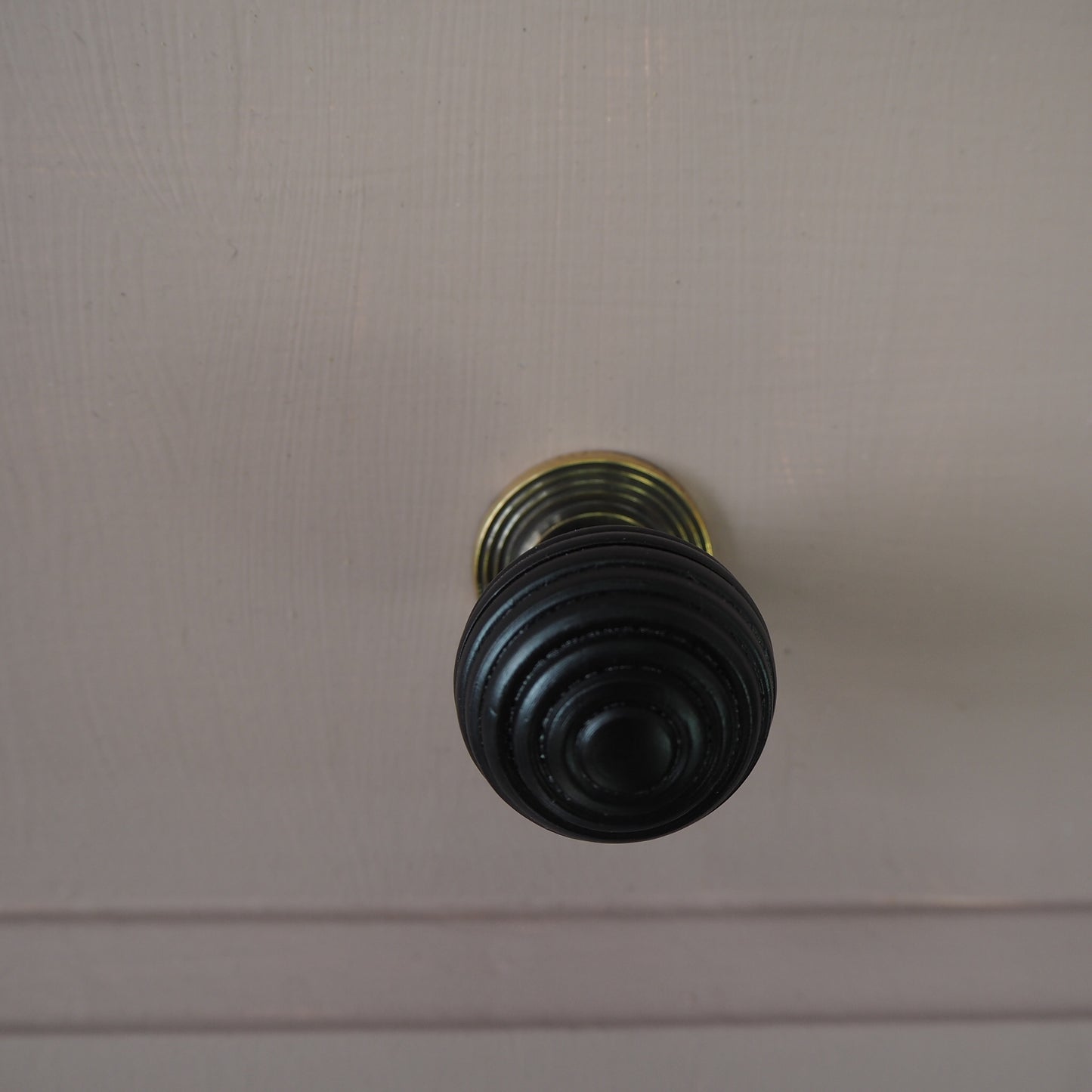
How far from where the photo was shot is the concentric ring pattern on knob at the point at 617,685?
22 cm

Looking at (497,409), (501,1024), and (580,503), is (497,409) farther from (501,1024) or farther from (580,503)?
(501,1024)

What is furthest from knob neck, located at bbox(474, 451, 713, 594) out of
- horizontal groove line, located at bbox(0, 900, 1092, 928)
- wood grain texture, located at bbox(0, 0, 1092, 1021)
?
horizontal groove line, located at bbox(0, 900, 1092, 928)

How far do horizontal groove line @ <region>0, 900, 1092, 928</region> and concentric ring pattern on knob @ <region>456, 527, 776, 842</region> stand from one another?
0.18m

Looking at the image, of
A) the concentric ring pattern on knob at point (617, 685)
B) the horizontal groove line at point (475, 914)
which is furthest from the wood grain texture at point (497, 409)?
the concentric ring pattern on knob at point (617, 685)

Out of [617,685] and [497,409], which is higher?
[497,409]

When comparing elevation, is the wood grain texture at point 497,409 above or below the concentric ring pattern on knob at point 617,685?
above

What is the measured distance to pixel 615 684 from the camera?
8.6 inches

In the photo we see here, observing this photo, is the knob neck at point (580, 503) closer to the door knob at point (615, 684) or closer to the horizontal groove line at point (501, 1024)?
the door knob at point (615, 684)

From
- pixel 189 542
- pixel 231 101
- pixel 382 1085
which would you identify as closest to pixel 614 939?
pixel 382 1085

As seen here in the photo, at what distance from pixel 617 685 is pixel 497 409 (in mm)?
142

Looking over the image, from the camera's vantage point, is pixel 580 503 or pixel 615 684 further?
pixel 580 503

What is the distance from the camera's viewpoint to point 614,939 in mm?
401

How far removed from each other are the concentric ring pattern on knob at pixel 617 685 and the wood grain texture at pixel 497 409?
4.3 inches

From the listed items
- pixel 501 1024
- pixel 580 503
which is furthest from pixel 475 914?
pixel 580 503
